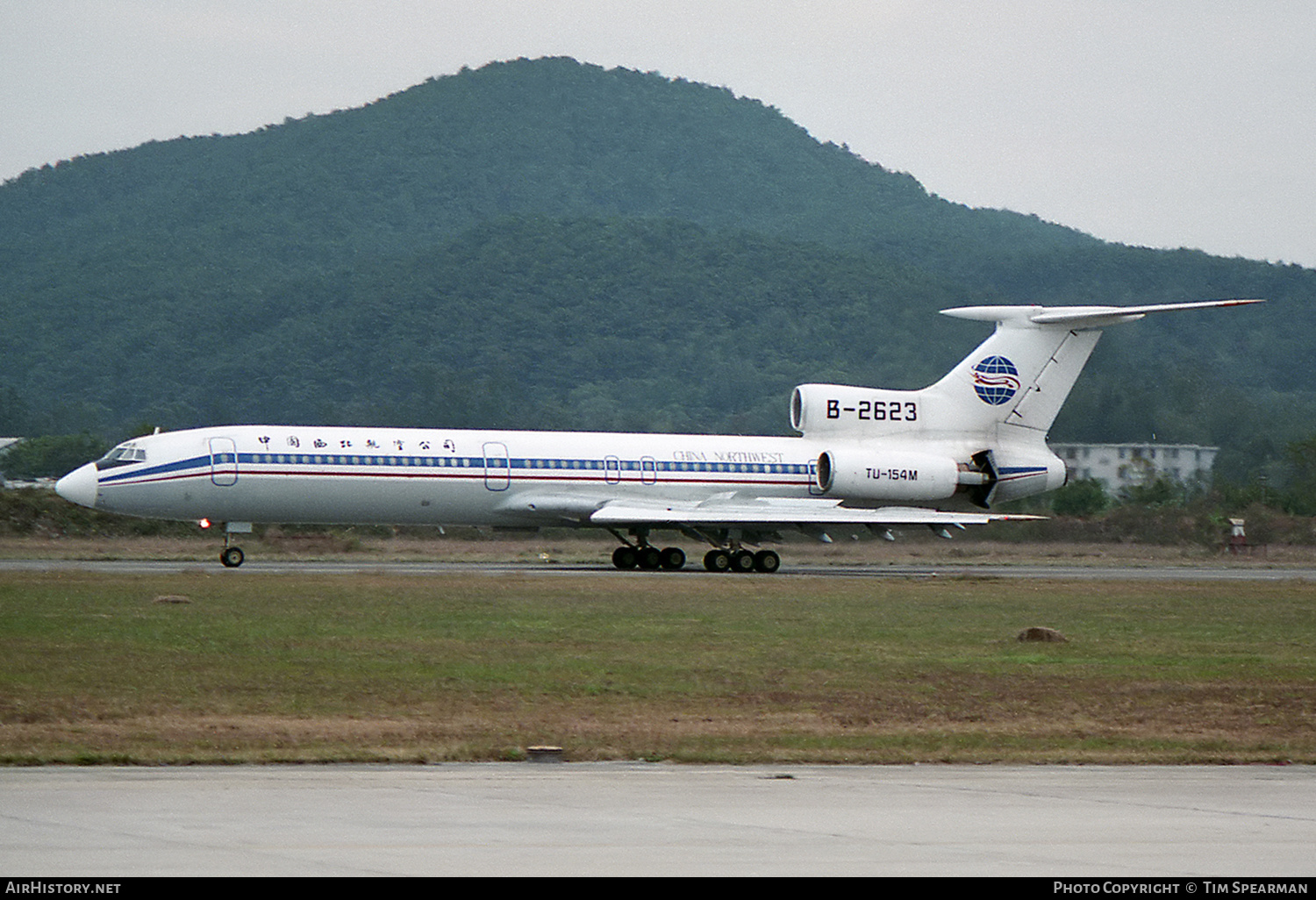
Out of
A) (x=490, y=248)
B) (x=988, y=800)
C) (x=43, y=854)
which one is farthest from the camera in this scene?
(x=490, y=248)

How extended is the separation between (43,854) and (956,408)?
38.2m

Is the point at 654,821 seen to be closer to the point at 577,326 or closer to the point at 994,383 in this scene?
the point at 994,383

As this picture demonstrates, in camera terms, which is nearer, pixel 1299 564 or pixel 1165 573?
pixel 1165 573

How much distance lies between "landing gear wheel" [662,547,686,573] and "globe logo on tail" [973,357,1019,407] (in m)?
9.16

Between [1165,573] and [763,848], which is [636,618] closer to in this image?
[763,848]

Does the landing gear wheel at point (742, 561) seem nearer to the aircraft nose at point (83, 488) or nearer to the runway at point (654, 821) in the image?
the aircraft nose at point (83, 488)

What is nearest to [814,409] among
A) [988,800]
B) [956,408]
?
[956,408]

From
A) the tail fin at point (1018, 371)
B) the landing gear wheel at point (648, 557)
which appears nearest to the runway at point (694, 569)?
the landing gear wheel at point (648, 557)

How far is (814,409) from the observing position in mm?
44656

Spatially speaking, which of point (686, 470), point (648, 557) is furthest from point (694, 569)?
point (686, 470)

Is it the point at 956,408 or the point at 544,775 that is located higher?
the point at 956,408

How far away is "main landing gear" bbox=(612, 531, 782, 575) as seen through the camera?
4250 centimetres

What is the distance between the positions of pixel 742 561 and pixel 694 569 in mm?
1658

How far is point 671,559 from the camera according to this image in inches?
1677
